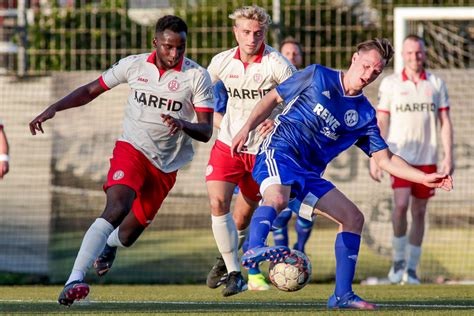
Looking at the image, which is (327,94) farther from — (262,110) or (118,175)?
(118,175)

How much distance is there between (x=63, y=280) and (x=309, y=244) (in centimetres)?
287

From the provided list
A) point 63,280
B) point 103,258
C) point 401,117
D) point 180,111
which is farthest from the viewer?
point 63,280

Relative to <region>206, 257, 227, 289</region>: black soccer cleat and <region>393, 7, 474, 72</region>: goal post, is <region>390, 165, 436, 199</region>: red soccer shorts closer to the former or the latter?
<region>393, 7, 474, 72</region>: goal post

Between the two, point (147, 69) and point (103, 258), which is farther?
point (103, 258)

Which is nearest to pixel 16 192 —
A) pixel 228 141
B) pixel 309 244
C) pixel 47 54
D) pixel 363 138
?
pixel 47 54

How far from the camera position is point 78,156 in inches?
503

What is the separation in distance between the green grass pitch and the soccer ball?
0.19m

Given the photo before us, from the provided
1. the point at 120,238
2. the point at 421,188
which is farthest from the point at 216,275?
the point at 421,188

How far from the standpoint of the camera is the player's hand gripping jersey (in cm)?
754

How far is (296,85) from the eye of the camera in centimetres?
755

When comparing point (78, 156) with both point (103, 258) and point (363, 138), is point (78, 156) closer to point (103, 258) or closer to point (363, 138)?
point (103, 258)

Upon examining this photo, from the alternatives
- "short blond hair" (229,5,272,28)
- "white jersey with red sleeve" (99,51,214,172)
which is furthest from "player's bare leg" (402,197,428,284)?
"white jersey with red sleeve" (99,51,214,172)

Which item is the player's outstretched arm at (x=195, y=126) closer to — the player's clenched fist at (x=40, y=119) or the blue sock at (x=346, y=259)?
the player's clenched fist at (x=40, y=119)

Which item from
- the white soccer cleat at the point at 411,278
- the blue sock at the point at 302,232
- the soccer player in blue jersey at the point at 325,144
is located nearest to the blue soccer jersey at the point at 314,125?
the soccer player in blue jersey at the point at 325,144
